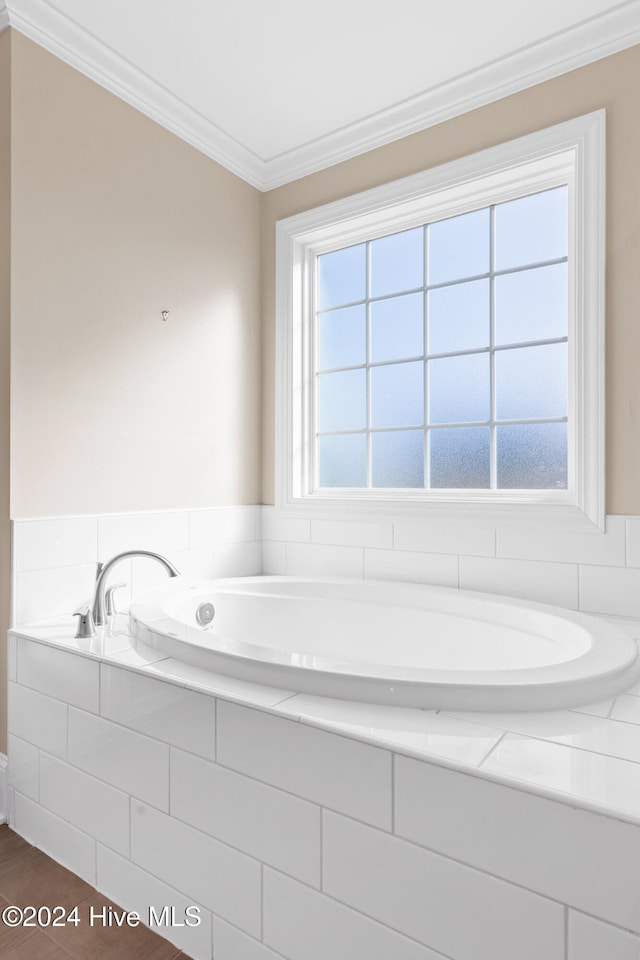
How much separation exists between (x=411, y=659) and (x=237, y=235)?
2.07m

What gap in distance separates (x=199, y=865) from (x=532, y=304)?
2142 millimetres

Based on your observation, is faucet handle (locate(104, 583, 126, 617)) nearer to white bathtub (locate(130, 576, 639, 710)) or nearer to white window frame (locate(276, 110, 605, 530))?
white bathtub (locate(130, 576, 639, 710))

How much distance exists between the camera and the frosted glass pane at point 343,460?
2707 millimetres

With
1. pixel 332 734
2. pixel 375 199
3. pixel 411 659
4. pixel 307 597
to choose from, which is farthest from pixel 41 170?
pixel 411 659

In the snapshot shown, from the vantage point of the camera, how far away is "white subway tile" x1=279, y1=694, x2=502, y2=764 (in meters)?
0.98

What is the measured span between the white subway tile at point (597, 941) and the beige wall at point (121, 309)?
1749 mm

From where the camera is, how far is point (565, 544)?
2031 mm

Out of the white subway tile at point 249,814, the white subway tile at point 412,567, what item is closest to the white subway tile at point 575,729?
the white subway tile at point 249,814

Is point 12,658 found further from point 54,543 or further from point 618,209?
point 618,209

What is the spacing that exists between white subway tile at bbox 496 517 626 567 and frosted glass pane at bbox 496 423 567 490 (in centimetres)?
21

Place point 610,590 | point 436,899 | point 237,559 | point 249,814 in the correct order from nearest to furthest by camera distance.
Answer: point 436,899 → point 249,814 → point 610,590 → point 237,559

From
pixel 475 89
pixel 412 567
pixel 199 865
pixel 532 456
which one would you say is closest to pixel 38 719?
pixel 199 865

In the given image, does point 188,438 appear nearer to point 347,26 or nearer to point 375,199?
point 375,199

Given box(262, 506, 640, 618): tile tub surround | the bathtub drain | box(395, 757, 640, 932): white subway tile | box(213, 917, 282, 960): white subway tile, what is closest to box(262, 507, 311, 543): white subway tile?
box(262, 506, 640, 618): tile tub surround
